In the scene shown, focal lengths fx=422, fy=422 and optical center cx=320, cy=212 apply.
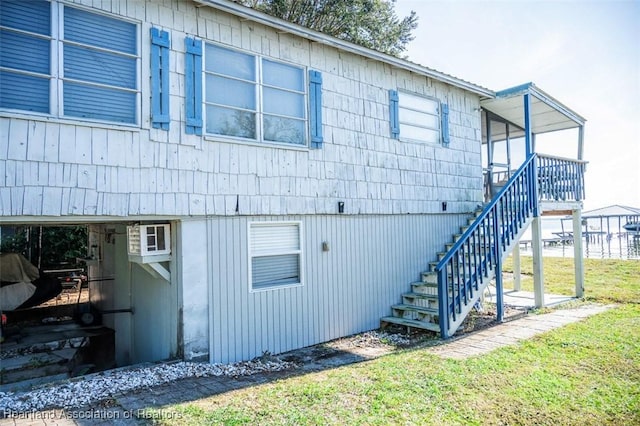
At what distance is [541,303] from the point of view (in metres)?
8.63

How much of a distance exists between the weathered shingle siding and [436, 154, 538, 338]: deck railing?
4.13 feet

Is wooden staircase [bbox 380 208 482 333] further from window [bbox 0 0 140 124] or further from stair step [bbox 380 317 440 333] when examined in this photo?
window [bbox 0 0 140 124]

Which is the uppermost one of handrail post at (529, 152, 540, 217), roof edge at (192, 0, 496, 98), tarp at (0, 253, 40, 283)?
roof edge at (192, 0, 496, 98)

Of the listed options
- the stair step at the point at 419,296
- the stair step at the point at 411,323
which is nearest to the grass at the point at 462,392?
the stair step at the point at 411,323

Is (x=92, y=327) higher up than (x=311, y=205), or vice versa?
(x=311, y=205)

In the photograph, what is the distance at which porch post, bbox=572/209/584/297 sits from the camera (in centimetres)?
970

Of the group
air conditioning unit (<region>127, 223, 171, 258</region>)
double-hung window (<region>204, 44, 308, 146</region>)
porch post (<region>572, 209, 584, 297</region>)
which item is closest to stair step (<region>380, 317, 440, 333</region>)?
double-hung window (<region>204, 44, 308, 146</region>)

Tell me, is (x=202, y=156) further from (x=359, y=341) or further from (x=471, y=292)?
(x=471, y=292)

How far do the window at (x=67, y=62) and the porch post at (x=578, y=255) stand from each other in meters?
9.78

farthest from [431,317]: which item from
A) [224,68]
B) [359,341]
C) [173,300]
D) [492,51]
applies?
[492,51]

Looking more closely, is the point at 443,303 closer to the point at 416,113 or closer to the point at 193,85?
the point at 416,113

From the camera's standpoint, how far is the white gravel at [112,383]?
4086 mm

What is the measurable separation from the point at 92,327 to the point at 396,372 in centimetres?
636

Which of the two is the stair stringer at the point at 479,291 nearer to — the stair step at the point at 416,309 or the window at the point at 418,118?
the stair step at the point at 416,309
